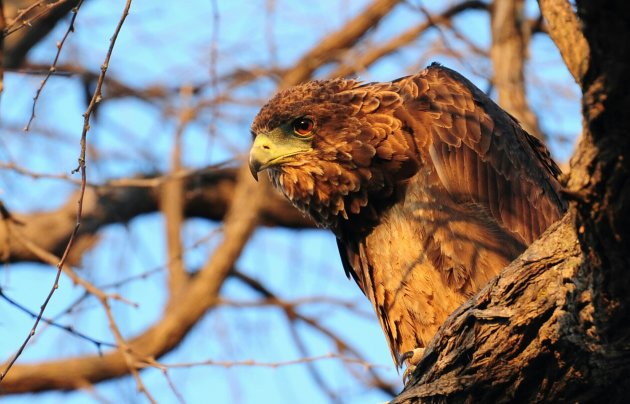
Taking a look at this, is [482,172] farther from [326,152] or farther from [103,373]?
[103,373]

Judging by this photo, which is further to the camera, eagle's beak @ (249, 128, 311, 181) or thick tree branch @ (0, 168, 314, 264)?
thick tree branch @ (0, 168, 314, 264)

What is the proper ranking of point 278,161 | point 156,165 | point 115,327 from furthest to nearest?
1. point 156,165
2. point 115,327
3. point 278,161

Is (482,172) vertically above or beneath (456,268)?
above

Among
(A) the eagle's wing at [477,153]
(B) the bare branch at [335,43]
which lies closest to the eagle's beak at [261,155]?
(A) the eagle's wing at [477,153]

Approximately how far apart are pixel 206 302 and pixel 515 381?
561 centimetres

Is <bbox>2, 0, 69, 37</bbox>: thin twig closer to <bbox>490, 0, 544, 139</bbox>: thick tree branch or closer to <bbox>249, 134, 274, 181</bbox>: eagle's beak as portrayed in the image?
<bbox>249, 134, 274, 181</bbox>: eagle's beak

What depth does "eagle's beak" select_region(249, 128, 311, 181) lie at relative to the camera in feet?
15.0

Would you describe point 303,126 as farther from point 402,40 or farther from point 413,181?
point 402,40

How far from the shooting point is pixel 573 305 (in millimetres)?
2910

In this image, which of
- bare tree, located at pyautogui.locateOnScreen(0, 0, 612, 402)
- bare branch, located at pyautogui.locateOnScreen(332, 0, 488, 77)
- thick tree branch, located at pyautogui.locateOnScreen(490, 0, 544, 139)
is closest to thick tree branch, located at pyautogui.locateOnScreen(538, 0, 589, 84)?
bare tree, located at pyautogui.locateOnScreen(0, 0, 612, 402)

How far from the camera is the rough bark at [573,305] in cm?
228

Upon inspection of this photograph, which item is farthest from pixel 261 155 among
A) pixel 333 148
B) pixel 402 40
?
pixel 402 40

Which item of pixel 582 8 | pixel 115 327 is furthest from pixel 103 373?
pixel 582 8

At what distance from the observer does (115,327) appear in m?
4.98
